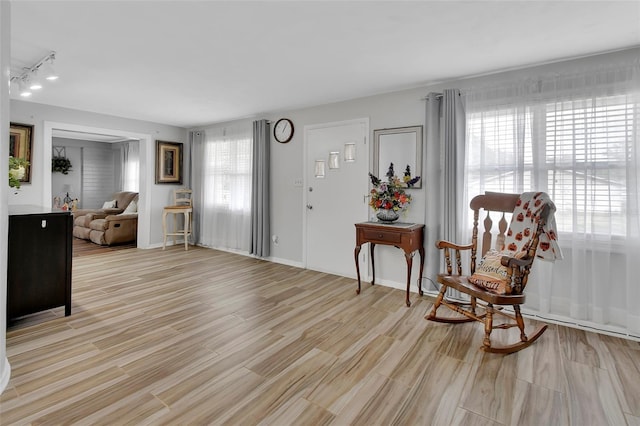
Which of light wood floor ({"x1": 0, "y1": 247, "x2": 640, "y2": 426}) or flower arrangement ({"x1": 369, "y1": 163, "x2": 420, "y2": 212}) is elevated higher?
flower arrangement ({"x1": 369, "y1": 163, "x2": 420, "y2": 212})

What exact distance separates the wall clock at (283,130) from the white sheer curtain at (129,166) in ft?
17.3

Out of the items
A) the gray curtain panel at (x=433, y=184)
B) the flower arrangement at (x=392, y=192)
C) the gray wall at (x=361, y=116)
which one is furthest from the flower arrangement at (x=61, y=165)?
the gray curtain panel at (x=433, y=184)

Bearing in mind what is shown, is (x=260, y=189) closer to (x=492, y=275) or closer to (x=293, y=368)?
(x=293, y=368)

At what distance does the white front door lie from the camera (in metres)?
4.19

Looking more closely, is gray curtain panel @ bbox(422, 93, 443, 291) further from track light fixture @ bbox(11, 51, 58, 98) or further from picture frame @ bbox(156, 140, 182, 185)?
picture frame @ bbox(156, 140, 182, 185)

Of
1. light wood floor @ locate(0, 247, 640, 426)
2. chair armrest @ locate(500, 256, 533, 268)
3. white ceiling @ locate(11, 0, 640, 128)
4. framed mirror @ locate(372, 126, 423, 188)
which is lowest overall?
light wood floor @ locate(0, 247, 640, 426)

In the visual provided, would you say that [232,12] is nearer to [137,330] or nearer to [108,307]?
[137,330]

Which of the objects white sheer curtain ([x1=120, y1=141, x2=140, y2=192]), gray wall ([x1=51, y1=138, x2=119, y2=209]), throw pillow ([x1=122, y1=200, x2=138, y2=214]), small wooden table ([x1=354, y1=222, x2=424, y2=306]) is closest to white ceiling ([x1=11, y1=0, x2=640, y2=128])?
small wooden table ([x1=354, y1=222, x2=424, y2=306])

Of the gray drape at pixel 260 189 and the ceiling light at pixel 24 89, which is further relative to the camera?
the gray drape at pixel 260 189

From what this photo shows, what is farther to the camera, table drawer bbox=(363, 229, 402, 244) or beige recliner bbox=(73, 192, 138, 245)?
beige recliner bbox=(73, 192, 138, 245)

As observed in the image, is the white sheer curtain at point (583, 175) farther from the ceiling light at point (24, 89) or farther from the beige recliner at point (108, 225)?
the beige recliner at point (108, 225)

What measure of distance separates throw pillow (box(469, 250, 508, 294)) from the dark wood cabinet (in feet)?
11.3

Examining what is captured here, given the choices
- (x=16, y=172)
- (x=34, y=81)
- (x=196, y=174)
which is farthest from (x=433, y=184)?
(x=196, y=174)

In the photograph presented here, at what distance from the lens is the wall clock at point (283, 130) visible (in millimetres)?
4871
